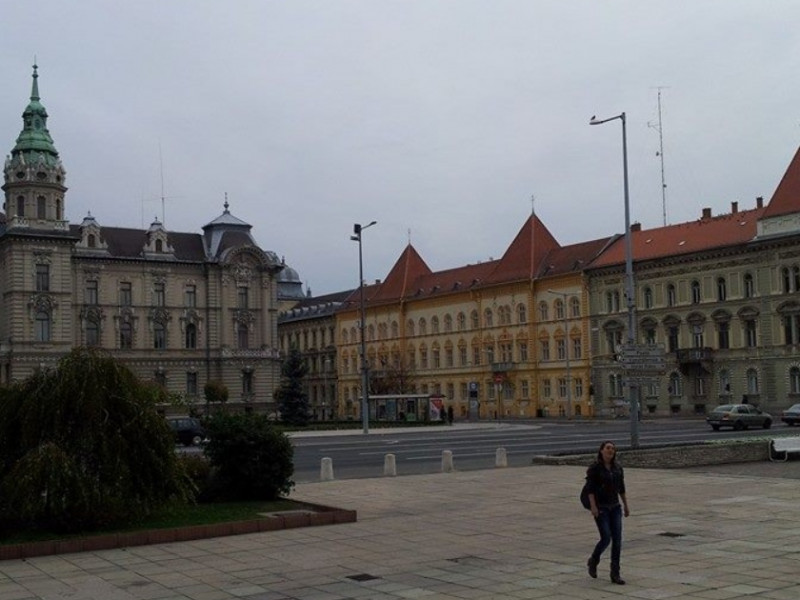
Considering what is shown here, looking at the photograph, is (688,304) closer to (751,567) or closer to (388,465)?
(388,465)

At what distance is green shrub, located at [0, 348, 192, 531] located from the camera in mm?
15805

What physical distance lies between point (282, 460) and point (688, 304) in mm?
63880

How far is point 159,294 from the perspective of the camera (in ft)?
306

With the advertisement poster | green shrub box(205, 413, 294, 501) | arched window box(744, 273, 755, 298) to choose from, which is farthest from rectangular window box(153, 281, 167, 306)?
green shrub box(205, 413, 294, 501)

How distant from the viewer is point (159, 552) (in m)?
15.2

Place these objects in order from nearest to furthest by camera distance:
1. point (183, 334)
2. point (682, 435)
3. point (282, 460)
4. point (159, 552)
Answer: point (159, 552) → point (282, 460) → point (682, 435) → point (183, 334)

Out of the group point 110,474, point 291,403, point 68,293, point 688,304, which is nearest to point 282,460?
point 110,474

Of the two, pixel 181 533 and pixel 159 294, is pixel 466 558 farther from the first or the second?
pixel 159 294

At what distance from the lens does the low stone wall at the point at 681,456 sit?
28984mm

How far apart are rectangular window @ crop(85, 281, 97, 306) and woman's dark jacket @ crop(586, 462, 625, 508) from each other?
269 ft

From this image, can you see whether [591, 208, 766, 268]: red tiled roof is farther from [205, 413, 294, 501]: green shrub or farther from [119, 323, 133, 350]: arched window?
[205, 413, 294, 501]: green shrub

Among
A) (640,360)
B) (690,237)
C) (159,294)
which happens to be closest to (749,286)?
(690,237)

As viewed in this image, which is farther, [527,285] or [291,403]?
[527,285]

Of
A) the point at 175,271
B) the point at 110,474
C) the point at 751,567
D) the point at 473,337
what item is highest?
the point at 175,271
